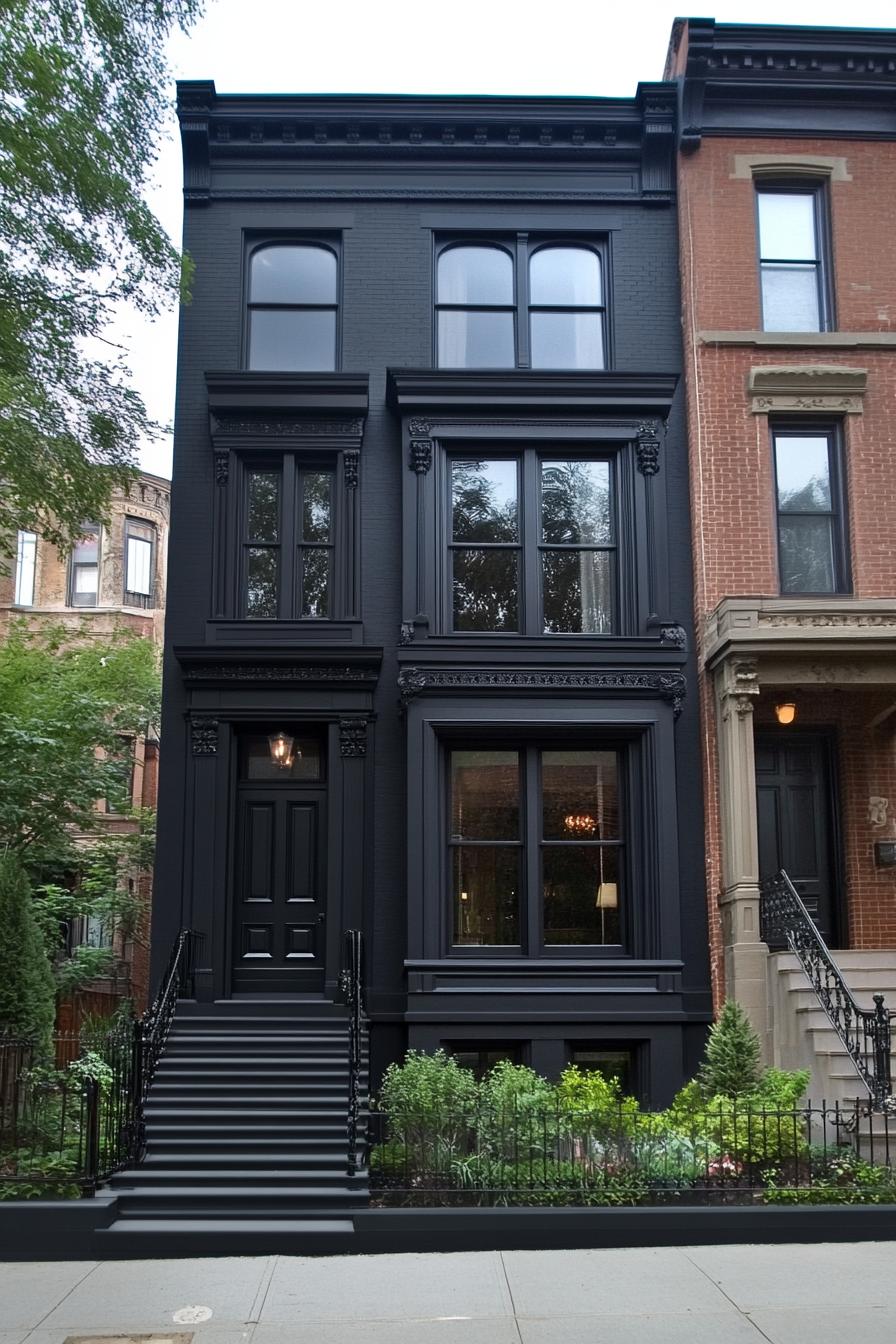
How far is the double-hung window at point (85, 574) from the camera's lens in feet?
103

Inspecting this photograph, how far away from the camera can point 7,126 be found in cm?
1345

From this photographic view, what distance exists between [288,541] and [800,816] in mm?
6865

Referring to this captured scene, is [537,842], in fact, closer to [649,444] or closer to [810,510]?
[649,444]

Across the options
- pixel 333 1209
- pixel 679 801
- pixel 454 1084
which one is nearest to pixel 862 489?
pixel 679 801

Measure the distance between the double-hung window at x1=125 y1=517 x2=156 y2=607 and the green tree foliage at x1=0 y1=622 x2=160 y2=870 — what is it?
21.8ft

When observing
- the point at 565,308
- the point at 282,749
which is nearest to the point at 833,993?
the point at 282,749

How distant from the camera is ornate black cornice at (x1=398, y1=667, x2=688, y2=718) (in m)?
15.3

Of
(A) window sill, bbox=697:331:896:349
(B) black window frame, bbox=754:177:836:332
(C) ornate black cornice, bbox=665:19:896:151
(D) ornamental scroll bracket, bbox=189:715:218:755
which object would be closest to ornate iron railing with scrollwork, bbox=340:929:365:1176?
(D) ornamental scroll bracket, bbox=189:715:218:755

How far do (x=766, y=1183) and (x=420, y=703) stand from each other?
6.50 metres

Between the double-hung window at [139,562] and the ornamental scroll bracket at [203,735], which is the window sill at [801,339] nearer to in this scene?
A: the ornamental scroll bracket at [203,735]

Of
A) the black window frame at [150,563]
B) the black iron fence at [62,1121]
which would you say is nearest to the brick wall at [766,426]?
the black iron fence at [62,1121]

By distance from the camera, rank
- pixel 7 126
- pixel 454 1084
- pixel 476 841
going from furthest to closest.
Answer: pixel 476 841 < pixel 7 126 < pixel 454 1084

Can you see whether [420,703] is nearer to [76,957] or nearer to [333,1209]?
[333,1209]

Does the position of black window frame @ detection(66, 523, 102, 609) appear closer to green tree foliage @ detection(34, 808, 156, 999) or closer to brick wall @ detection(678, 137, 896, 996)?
green tree foliage @ detection(34, 808, 156, 999)
